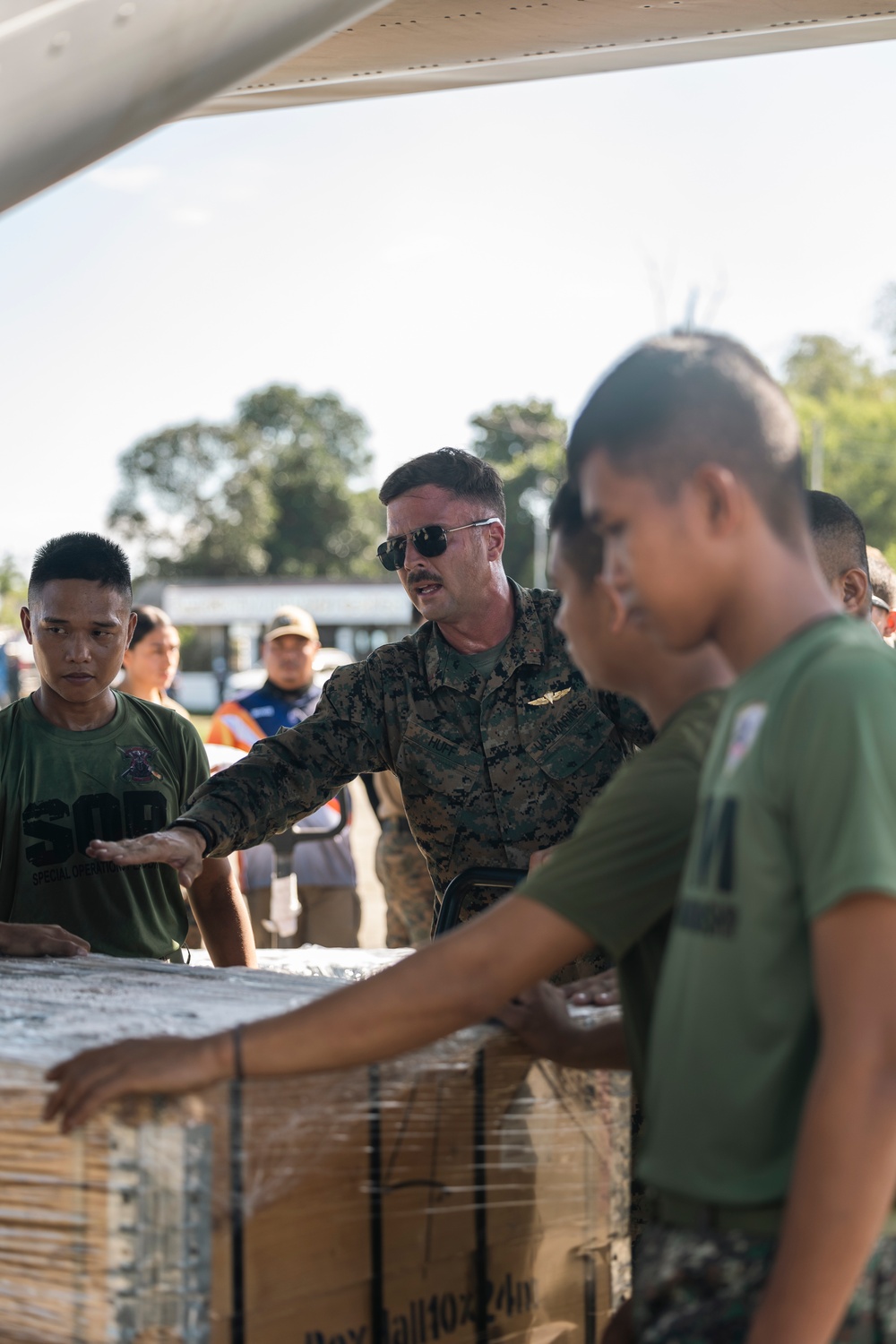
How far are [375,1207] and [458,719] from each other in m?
1.68

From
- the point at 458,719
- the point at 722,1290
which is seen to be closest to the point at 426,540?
the point at 458,719

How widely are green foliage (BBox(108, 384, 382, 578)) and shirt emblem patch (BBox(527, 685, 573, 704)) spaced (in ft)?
235

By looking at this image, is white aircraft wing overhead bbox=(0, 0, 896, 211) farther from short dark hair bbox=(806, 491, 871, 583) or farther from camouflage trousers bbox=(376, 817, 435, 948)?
camouflage trousers bbox=(376, 817, 435, 948)

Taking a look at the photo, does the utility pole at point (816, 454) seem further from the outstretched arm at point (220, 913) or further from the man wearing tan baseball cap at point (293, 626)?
the outstretched arm at point (220, 913)

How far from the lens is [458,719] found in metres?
3.30

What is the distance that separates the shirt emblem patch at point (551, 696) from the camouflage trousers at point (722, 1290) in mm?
1976

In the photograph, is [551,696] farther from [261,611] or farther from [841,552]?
[261,611]

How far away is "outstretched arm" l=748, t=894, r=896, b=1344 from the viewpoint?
1131 mm

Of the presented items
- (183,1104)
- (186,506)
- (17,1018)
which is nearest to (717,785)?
(183,1104)

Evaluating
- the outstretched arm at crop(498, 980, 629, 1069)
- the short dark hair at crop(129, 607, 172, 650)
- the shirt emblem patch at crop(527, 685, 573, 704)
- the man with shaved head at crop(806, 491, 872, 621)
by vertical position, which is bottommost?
the outstretched arm at crop(498, 980, 629, 1069)

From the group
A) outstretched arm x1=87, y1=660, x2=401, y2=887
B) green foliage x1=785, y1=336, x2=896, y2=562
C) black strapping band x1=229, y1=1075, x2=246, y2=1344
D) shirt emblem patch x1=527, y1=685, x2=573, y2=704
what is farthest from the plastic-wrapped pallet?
green foliage x1=785, y1=336, x2=896, y2=562

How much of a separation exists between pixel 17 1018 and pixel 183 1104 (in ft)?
1.53

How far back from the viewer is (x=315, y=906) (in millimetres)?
6598

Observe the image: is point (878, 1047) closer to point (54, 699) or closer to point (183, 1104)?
point (183, 1104)
